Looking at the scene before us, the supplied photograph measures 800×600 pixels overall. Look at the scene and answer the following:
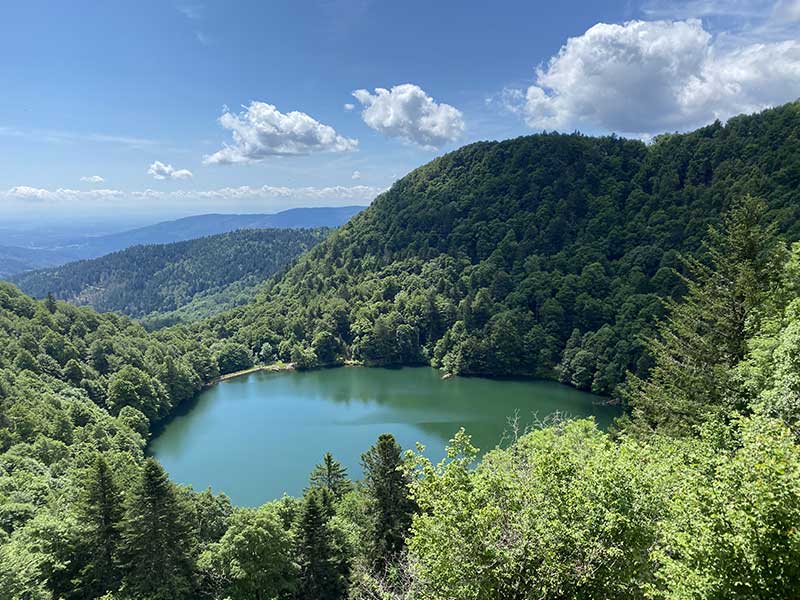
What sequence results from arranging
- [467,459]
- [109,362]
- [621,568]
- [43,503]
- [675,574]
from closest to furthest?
[675,574]
[621,568]
[467,459]
[43,503]
[109,362]

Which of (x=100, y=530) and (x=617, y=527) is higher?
(x=617, y=527)

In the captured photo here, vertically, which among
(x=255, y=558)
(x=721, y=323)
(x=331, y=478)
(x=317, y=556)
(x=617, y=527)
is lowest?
(x=331, y=478)

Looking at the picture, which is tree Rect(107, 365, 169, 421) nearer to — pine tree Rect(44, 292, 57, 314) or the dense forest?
the dense forest

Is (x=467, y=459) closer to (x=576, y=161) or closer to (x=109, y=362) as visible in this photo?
(x=109, y=362)

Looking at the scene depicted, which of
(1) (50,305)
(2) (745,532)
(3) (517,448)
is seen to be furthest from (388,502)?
(1) (50,305)

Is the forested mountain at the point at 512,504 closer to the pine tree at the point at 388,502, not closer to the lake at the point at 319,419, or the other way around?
the pine tree at the point at 388,502

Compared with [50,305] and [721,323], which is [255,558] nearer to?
[721,323]

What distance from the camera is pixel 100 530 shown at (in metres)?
18.6

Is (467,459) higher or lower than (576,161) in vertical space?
lower

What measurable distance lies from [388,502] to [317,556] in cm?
354

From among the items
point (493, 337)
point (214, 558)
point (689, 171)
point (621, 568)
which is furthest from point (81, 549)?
point (689, 171)

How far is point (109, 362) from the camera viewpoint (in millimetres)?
54969

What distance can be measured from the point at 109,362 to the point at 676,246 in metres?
74.0

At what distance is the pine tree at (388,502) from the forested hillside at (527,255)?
126 feet
